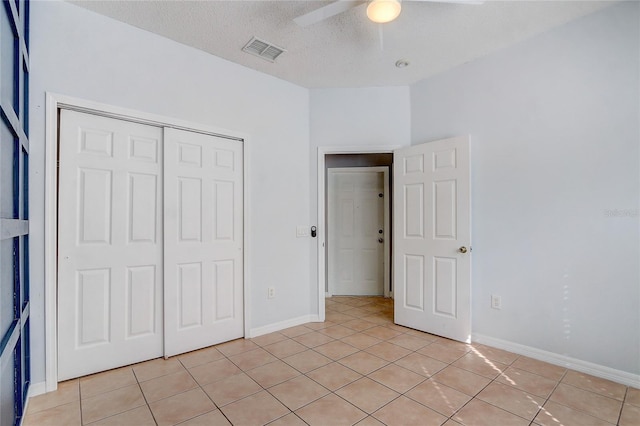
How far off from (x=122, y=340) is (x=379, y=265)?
11.5ft

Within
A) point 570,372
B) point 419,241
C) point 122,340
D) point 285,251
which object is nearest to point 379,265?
point 419,241

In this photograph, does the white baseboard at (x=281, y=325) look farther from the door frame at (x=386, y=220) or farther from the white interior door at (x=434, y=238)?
the door frame at (x=386, y=220)

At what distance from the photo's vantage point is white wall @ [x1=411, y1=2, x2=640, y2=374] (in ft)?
7.26

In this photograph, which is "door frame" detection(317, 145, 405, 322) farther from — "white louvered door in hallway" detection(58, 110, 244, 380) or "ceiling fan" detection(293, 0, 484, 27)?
"ceiling fan" detection(293, 0, 484, 27)

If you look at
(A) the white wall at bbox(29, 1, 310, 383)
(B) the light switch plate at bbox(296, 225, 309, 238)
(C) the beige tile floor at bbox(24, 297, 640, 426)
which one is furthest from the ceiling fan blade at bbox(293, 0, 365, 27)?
(C) the beige tile floor at bbox(24, 297, 640, 426)

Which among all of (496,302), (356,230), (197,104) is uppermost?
(197,104)

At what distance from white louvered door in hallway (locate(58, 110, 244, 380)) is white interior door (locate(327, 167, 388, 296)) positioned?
83.6 inches

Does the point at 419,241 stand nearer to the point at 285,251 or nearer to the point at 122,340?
the point at 285,251

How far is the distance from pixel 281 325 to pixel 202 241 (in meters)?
1.27

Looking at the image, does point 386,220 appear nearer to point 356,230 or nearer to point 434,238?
point 356,230

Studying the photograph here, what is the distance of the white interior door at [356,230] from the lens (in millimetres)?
4871

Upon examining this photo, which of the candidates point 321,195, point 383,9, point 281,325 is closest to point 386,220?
point 321,195

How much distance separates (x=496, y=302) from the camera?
9.39 feet

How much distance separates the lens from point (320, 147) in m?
3.64
